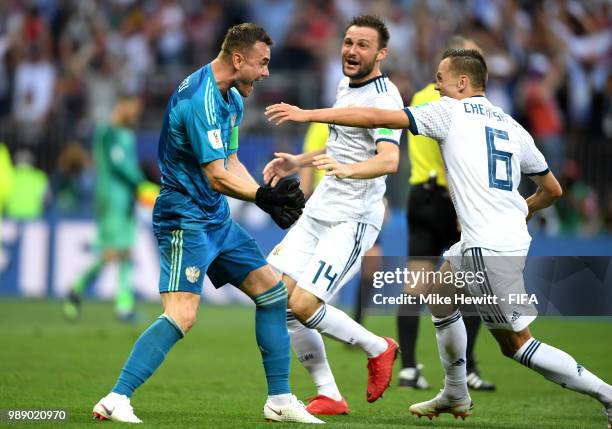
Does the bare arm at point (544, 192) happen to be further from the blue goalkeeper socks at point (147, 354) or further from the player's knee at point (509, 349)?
the blue goalkeeper socks at point (147, 354)

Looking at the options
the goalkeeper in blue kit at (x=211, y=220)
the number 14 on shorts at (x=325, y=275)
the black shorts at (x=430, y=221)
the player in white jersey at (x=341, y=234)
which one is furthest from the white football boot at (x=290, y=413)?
the black shorts at (x=430, y=221)

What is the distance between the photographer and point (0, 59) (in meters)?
21.6

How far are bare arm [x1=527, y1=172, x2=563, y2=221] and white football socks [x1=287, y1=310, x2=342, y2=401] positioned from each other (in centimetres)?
184

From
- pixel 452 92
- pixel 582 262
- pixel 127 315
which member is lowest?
pixel 127 315

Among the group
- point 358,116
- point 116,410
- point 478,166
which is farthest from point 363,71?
point 116,410

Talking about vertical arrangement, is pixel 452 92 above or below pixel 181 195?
above

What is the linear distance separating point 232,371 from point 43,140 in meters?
10.1

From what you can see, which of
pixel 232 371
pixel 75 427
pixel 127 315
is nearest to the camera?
pixel 75 427

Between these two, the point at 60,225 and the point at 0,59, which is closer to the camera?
the point at 60,225

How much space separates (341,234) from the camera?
828cm

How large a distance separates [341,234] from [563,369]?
6.72 feet

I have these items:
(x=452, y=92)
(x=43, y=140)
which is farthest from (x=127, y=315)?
(x=452, y=92)

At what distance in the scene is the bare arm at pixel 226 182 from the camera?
7.04 meters

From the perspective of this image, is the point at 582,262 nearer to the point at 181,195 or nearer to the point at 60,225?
the point at 181,195
